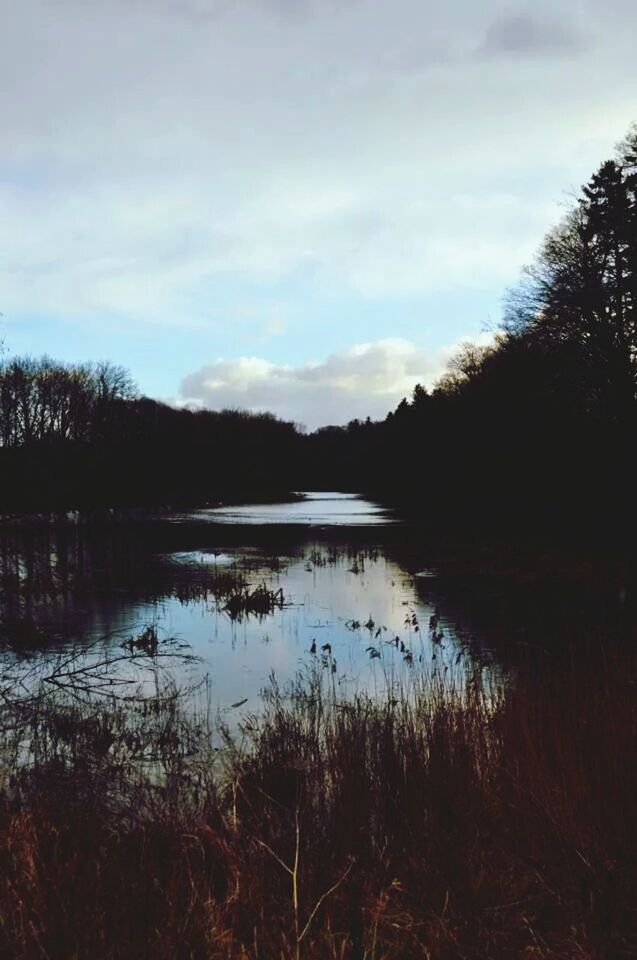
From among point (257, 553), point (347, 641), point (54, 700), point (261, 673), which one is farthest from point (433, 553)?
point (54, 700)

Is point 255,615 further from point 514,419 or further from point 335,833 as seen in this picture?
point 514,419

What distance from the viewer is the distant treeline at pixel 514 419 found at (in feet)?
117

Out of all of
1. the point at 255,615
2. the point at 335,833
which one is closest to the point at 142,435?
the point at 255,615

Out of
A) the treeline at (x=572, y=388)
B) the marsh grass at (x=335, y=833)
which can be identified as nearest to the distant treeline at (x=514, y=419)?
the treeline at (x=572, y=388)

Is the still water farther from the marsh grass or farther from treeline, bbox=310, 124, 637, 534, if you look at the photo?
treeline, bbox=310, 124, 637, 534

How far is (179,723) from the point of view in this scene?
370 inches

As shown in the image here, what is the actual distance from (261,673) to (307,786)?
18.0ft

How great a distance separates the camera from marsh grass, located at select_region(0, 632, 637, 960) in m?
4.32

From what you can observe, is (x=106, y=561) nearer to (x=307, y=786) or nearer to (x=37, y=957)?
(x=307, y=786)

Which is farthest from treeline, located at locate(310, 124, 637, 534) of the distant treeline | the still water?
the still water

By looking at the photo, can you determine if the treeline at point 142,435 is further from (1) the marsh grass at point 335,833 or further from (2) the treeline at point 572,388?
(2) the treeline at point 572,388

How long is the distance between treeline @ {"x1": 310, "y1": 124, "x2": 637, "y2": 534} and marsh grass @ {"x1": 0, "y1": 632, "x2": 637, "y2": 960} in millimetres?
30171

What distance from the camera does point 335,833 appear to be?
602cm

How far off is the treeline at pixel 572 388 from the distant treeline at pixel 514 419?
A: 0.09m
